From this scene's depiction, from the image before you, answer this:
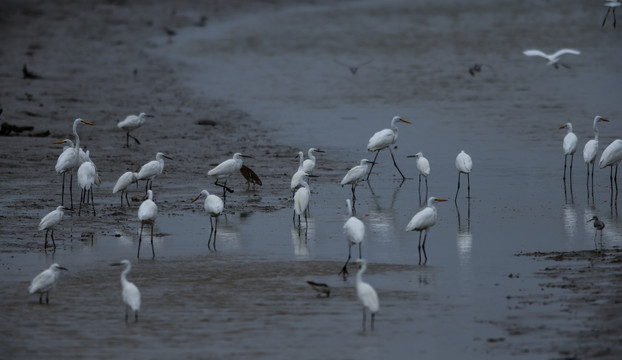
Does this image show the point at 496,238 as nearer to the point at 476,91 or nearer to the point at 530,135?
the point at 530,135

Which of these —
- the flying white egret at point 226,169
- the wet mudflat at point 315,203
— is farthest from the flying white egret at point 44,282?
the flying white egret at point 226,169

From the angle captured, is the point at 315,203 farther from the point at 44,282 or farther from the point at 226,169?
the point at 44,282

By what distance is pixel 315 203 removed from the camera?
63.4 feet

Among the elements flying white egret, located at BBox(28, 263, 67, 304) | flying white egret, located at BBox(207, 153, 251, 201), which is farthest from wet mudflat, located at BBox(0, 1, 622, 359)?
flying white egret, located at BBox(207, 153, 251, 201)

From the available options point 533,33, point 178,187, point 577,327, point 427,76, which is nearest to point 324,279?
point 577,327

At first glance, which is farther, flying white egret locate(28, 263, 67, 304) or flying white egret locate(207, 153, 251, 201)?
flying white egret locate(207, 153, 251, 201)

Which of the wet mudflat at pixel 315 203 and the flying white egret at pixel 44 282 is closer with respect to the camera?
the wet mudflat at pixel 315 203

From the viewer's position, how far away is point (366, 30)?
1987 inches

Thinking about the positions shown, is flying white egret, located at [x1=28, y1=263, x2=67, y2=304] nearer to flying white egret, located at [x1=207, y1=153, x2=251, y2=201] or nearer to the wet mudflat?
the wet mudflat

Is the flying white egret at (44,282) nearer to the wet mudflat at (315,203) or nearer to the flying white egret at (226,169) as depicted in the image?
the wet mudflat at (315,203)

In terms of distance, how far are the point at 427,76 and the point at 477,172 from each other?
1636 cm

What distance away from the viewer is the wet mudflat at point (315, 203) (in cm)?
1135

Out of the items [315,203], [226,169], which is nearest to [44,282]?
[226,169]

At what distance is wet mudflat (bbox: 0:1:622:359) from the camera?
11.4 metres
